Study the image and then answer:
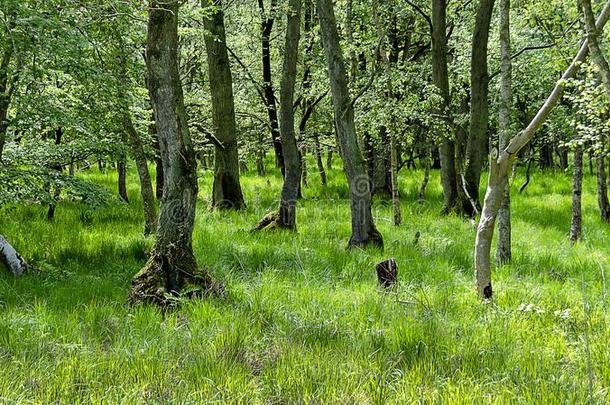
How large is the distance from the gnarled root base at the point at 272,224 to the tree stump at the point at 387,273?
3.56 meters

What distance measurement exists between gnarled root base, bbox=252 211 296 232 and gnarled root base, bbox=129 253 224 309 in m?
3.69

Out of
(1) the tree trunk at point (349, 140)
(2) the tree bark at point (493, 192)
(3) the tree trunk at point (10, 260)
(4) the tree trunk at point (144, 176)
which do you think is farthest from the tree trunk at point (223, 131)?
(2) the tree bark at point (493, 192)

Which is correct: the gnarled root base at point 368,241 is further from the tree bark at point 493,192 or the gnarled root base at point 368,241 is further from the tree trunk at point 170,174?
the tree trunk at point 170,174

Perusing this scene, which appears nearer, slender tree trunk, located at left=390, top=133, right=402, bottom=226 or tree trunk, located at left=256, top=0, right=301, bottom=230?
tree trunk, located at left=256, top=0, right=301, bottom=230

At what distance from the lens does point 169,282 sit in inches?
197

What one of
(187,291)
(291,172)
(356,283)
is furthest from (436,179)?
(187,291)

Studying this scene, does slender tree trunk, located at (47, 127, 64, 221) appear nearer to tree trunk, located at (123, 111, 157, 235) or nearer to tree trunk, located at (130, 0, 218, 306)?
tree trunk, located at (123, 111, 157, 235)

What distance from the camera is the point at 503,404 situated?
9.43ft

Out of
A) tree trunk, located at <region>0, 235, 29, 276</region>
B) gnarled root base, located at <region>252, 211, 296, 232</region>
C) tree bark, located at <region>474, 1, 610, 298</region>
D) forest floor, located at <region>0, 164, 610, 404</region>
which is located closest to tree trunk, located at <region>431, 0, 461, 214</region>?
forest floor, located at <region>0, 164, 610, 404</region>

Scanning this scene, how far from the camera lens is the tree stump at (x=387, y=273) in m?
5.43

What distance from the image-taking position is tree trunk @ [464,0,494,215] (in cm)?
1090

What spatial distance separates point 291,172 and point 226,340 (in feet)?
18.5

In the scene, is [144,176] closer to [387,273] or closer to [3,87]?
[3,87]

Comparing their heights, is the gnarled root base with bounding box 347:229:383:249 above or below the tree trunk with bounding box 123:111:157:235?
below
